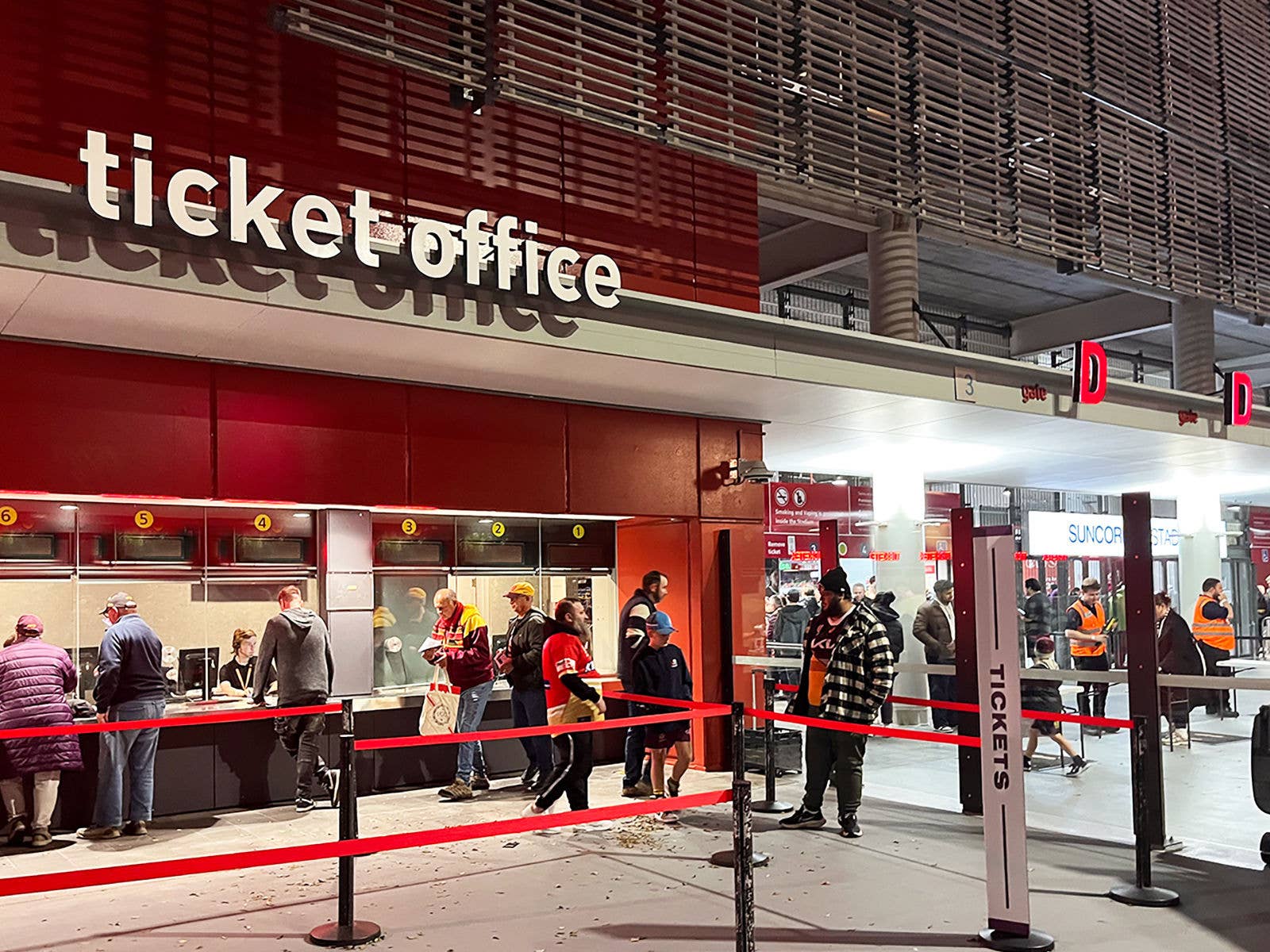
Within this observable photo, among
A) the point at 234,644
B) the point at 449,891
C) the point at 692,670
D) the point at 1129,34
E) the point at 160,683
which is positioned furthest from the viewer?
the point at 1129,34

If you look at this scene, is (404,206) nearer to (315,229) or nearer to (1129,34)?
(315,229)

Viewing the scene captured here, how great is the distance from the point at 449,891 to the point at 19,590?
3939 millimetres

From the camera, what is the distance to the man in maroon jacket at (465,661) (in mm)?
8867

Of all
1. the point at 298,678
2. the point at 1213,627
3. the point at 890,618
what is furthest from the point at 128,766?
the point at 1213,627

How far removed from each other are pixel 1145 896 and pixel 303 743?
5517 millimetres

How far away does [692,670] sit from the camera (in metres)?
10.3

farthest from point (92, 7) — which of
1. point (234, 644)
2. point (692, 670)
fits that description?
point (692, 670)

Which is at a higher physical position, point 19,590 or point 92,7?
point 92,7

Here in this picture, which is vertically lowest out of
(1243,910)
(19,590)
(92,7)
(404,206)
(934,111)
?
(1243,910)

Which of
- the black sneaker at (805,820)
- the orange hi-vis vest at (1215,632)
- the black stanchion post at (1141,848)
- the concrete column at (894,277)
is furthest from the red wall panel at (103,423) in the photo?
the orange hi-vis vest at (1215,632)

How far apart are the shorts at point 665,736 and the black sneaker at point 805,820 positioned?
3.40 feet

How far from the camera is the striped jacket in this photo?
736 cm

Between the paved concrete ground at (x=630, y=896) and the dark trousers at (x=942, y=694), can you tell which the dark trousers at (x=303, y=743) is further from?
the dark trousers at (x=942, y=694)

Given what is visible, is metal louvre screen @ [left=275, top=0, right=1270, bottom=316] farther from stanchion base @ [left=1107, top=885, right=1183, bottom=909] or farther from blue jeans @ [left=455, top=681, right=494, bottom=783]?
stanchion base @ [left=1107, top=885, right=1183, bottom=909]
